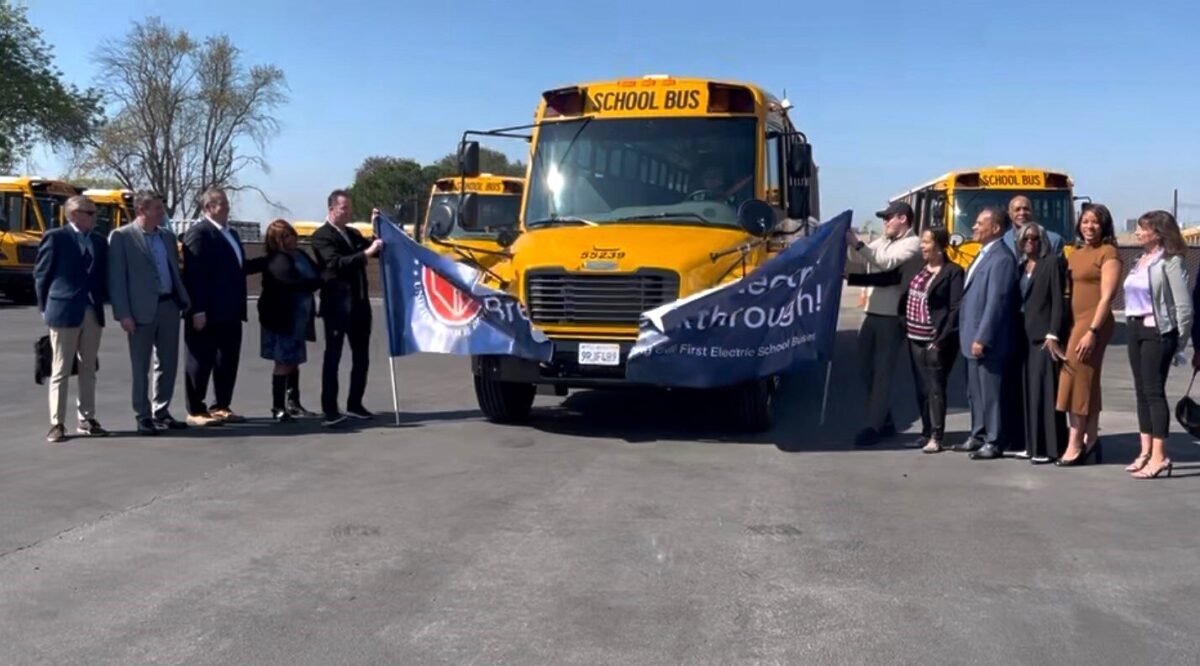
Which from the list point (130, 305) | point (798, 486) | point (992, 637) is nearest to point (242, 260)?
point (130, 305)

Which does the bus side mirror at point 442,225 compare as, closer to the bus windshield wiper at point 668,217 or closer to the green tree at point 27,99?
the bus windshield wiper at point 668,217

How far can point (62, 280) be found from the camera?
8.82 m

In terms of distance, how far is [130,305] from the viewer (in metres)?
9.17

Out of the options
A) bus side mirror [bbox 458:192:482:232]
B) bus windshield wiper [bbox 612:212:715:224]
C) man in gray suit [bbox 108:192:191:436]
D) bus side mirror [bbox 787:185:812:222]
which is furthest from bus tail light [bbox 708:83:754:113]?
man in gray suit [bbox 108:192:191:436]

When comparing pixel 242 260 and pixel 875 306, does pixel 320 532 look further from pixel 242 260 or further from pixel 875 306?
Result: pixel 875 306

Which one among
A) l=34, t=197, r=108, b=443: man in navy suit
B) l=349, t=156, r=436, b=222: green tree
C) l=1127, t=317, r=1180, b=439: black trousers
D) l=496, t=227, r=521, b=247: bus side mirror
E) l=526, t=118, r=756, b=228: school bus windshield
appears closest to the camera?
l=1127, t=317, r=1180, b=439: black trousers

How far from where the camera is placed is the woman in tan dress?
7961mm

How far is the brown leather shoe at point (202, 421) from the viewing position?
991cm

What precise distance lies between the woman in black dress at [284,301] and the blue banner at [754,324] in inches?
127

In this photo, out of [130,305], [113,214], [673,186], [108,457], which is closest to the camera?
[108,457]

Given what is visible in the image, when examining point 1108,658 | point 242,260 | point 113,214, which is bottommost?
point 1108,658

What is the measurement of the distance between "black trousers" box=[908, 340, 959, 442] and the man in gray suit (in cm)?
620

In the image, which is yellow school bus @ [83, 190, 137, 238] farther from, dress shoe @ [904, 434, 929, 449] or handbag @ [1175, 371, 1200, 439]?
handbag @ [1175, 371, 1200, 439]

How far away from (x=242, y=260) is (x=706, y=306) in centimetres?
432
